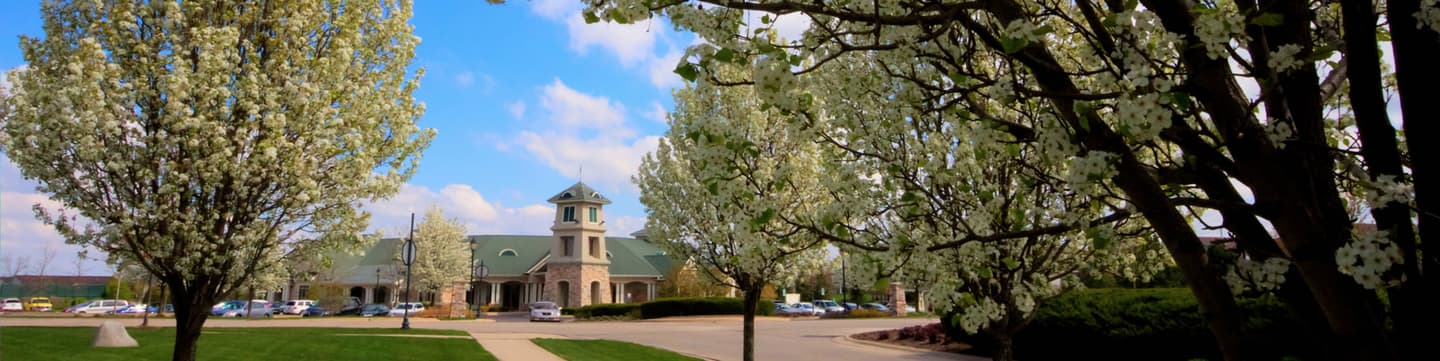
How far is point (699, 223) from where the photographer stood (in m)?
12.5

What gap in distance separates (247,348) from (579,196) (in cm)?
3757

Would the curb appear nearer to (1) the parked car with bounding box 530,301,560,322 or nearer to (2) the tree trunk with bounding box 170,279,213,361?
(2) the tree trunk with bounding box 170,279,213,361

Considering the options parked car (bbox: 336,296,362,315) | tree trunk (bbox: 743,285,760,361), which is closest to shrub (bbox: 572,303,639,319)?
parked car (bbox: 336,296,362,315)

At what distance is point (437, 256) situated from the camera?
175 ft

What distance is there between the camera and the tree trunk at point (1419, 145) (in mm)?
2420

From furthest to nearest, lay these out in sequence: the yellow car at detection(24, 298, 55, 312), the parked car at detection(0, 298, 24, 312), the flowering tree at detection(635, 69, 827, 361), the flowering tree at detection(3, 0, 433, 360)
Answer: the yellow car at detection(24, 298, 55, 312) → the parked car at detection(0, 298, 24, 312) → the flowering tree at detection(635, 69, 827, 361) → the flowering tree at detection(3, 0, 433, 360)

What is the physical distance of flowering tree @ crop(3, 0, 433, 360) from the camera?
21.5ft

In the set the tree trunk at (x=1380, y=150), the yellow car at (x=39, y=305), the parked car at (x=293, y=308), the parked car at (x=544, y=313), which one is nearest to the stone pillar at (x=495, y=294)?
the parked car at (x=293, y=308)

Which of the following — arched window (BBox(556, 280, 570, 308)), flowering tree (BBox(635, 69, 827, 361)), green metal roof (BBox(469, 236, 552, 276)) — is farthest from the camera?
green metal roof (BBox(469, 236, 552, 276))

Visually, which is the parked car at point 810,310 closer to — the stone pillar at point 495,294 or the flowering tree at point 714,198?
the stone pillar at point 495,294

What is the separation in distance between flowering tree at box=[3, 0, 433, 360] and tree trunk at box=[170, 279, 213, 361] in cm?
1

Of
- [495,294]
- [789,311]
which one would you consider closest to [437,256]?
[495,294]

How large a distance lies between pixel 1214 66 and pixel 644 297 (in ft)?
203

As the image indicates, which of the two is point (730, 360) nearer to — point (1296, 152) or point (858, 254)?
point (858, 254)
